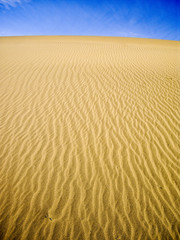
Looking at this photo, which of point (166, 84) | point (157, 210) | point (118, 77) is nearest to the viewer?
point (157, 210)

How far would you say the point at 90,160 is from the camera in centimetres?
352

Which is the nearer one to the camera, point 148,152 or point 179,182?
point 179,182

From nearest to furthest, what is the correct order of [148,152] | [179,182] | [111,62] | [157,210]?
[157,210] < [179,182] < [148,152] < [111,62]

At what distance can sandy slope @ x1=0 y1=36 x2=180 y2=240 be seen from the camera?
2461 millimetres

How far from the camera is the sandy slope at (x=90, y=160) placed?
96.9 inches

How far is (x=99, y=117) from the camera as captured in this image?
4.89 m

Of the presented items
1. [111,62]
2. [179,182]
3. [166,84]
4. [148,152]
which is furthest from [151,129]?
[111,62]

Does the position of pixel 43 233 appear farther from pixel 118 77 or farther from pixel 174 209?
pixel 118 77

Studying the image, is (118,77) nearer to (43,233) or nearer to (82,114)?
(82,114)

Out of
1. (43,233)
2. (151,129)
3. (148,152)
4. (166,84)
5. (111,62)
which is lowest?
(43,233)

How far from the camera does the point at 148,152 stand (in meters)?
3.67

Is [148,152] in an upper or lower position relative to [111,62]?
lower

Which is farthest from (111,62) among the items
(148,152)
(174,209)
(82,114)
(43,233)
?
(43,233)

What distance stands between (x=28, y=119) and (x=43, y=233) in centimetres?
347
